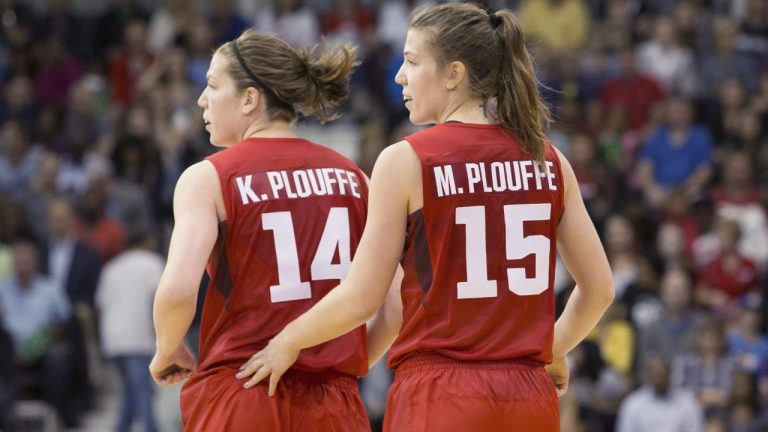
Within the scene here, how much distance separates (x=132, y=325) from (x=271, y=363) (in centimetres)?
732

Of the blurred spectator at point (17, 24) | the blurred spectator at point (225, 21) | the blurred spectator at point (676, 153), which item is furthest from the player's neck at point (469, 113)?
the blurred spectator at point (17, 24)

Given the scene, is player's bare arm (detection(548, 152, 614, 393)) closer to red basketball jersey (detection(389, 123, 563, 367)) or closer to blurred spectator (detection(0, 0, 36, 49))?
red basketball jersey (detection(389, 123, 563, 367))

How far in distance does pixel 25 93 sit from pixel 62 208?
3426 mm

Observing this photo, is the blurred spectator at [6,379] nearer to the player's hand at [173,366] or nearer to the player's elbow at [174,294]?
the player's hand at [173,366]

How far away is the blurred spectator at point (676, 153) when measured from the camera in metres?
14.1

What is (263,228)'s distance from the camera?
14.6ft

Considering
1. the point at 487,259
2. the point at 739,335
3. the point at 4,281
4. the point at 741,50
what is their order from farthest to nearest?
the point at 741,50
the point at 4,281
the point at 739,335
the point at 487,259

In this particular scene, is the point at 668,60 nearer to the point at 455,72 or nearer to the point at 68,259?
the point at 68,259

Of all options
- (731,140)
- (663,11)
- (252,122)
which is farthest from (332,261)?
(663,11)

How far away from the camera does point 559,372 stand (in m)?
4.47

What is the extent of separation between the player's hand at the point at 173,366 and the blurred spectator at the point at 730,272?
8.53m

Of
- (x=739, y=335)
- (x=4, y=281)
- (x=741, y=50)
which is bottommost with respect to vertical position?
(x=739, y=335)

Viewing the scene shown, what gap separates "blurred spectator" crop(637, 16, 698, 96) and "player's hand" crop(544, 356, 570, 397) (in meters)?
11.5

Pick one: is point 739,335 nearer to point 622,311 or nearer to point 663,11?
point 622,311
